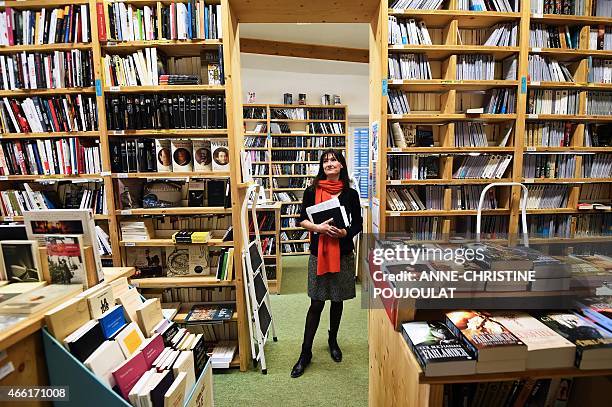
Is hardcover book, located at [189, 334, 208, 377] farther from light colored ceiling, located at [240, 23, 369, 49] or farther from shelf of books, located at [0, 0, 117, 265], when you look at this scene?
light colored ceiling, located at [240, 23, 369, 49]

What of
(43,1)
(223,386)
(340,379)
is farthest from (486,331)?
(43,1)

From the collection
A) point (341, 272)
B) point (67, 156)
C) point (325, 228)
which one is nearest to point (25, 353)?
point (325, 228)

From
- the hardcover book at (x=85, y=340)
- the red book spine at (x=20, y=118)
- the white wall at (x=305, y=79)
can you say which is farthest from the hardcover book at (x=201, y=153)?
the white wall at (x=305, y=79)

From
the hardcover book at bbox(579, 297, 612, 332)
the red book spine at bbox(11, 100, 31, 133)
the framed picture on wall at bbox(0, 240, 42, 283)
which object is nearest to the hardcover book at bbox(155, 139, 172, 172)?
the red book spine at bbox(11, 100, 31, 133)

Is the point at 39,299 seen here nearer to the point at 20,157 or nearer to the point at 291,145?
the point at 20,157

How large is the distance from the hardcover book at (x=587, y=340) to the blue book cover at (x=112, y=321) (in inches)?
60.9

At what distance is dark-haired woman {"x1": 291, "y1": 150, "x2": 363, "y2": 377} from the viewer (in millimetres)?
2168

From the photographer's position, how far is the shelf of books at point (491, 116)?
2.33m

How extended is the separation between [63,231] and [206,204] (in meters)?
1.26

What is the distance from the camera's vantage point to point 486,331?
0.96m

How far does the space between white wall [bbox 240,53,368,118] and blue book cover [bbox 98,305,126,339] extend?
15.4ft

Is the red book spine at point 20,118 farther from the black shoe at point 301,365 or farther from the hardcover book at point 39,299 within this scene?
the black shoe at point 301,365

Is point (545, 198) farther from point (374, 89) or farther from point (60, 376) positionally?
point (60, 376)

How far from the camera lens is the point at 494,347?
0.89 metres
